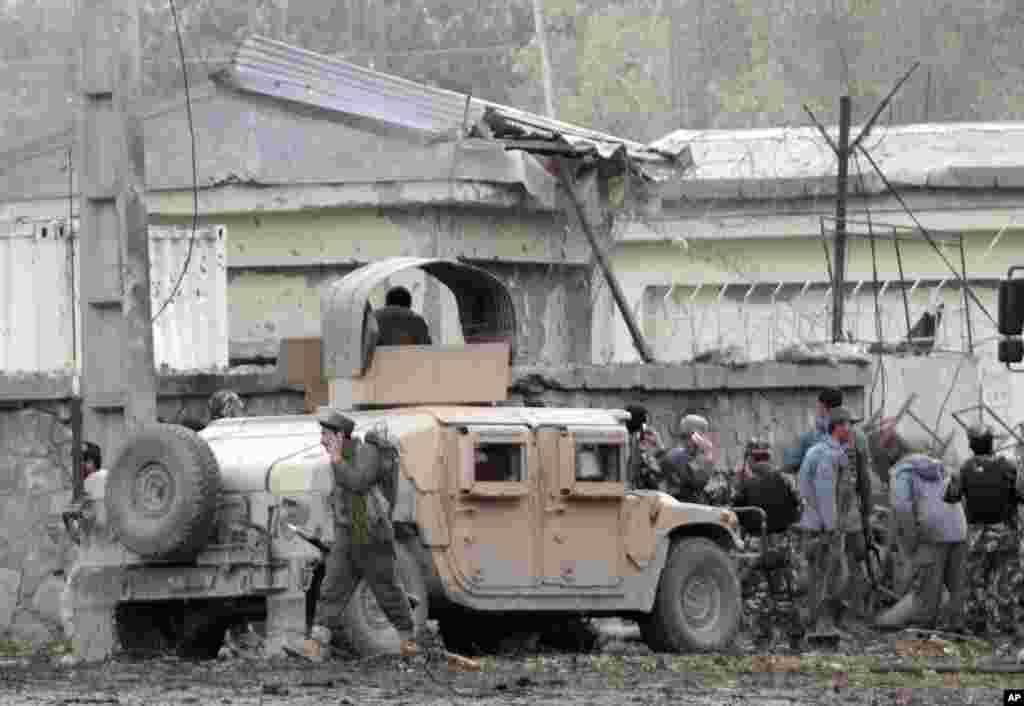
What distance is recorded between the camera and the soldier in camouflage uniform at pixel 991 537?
2220 centimetres

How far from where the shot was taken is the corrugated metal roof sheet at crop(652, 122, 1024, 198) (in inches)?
1367

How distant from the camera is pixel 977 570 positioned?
22.9 m

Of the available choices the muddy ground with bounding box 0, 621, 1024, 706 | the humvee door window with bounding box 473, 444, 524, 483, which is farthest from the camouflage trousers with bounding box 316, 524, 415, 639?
the humvee door window with bounding box 473, 444, 524, 483

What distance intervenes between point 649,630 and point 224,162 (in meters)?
7.51

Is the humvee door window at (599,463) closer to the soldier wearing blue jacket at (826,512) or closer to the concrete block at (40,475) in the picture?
the soldier wearing blue jacket at (826,512)

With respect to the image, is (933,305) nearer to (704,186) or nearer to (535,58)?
(704,186)

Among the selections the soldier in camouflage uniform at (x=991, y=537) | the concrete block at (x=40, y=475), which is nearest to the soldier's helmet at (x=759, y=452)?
the soldier in camouflage uniform at (x=991, y=537)

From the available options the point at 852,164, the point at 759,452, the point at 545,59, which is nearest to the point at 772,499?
the point at 759,452

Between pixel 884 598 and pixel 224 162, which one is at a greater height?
pixel 224 162

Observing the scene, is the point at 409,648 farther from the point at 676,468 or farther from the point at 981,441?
the point at 981,441

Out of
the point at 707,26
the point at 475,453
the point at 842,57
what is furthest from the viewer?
the point at 707,26

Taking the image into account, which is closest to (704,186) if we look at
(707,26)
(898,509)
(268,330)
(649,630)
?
(268,330)

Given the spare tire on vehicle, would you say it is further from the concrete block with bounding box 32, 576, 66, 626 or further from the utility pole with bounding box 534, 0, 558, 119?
the utility pole with bounding box 534, 0, 558, 119

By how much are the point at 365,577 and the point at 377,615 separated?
1.95 ft
